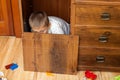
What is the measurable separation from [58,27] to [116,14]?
50cm

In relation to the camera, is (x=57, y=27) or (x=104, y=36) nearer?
(x=104, y=36)

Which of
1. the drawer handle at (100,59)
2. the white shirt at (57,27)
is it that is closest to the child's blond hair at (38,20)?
the white shirt at (57,27)

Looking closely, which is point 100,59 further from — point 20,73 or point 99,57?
point 20,73

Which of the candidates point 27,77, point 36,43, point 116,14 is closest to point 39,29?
point 36,43

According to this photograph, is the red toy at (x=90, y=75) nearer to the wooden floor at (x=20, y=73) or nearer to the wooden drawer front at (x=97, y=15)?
the wooden floor at (x=20, y=73)

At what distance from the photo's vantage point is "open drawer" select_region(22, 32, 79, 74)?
5.85ft

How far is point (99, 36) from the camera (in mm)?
1791

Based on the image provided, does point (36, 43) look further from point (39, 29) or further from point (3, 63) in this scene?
point (3, 63)

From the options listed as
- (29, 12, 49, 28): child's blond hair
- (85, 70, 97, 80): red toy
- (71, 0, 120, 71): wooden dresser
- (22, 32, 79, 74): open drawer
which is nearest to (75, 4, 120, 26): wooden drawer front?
(71, 0, 120, 71): wooden dresser

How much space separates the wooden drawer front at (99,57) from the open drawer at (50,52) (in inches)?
3.1

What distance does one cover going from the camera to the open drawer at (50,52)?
1.78 metres

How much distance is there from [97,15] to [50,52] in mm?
482

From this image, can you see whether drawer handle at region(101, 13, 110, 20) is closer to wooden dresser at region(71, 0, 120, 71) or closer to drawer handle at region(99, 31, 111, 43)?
wooden dresser at region(71, 0, 120, 71)

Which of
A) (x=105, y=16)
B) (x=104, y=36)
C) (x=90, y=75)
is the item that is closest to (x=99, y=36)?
(x=104, y=36)
